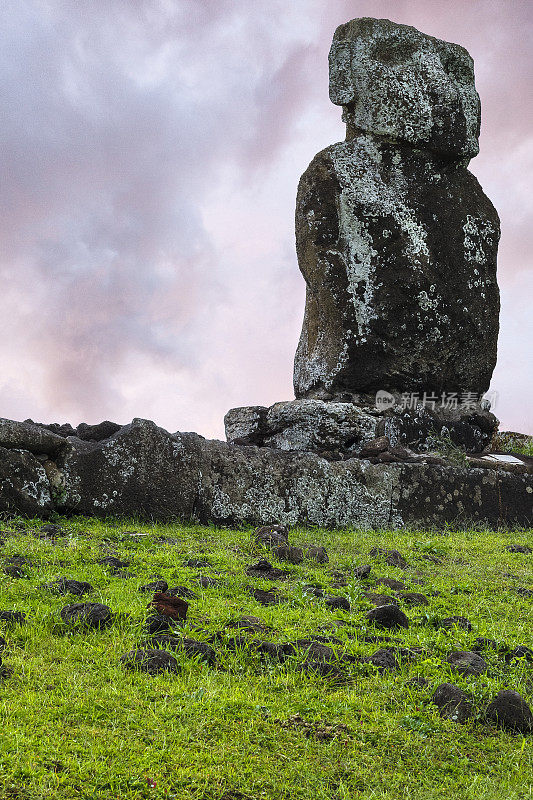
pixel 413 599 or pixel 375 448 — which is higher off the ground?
pixel 375 448

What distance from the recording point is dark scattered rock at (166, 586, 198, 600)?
4.83 meters

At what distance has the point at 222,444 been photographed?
8508mm

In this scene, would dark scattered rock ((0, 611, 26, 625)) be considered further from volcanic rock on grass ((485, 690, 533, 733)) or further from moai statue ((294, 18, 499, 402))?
moai statue ((294, 18, 499, 402))

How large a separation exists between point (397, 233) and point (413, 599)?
702 cm

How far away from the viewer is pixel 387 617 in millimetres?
4520

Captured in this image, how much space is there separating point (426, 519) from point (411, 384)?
269 centimetres

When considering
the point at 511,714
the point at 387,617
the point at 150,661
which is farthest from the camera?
the point at 387,617

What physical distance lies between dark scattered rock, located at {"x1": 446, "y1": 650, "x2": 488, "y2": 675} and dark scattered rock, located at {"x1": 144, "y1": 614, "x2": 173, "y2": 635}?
1507 mm

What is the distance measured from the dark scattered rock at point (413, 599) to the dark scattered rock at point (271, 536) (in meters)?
1.75

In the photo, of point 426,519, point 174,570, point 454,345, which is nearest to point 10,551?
point 174,570

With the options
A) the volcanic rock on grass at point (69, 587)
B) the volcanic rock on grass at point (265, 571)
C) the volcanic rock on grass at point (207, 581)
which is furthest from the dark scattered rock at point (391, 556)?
the volcanic rock on grass at point (69, 587)

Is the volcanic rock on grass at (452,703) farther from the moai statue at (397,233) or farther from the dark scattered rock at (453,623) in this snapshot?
the moai statue at (397,233)

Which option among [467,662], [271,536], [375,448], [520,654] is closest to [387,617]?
[467,662]

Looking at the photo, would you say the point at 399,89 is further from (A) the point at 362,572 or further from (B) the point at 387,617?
(B) the point at 387,617
